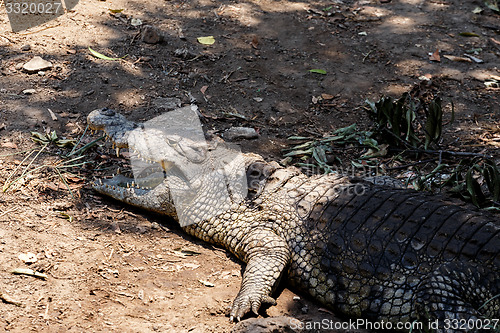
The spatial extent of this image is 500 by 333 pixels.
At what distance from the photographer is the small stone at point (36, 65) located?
5805 mm

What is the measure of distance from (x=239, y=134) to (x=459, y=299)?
2.91 meters

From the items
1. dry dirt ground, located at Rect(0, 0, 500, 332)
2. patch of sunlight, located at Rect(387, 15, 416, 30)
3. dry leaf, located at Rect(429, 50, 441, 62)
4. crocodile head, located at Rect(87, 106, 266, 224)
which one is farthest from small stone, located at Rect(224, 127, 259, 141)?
patch of sunlight, located at Rect(387, 15, 416, 30)

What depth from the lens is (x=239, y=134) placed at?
5.38 m

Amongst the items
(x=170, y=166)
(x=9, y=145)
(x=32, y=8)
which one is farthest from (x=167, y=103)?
(x=32, y=8)

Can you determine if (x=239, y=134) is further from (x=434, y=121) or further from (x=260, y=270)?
(x=260, y=270)

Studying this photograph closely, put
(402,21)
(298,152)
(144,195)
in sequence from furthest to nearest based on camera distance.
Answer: (402,21)
(298,152)
(144,195)

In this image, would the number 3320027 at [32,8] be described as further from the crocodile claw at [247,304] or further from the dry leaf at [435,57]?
the crocodile claw at [247,304]

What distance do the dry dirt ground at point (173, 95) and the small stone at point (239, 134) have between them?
0.35 ft

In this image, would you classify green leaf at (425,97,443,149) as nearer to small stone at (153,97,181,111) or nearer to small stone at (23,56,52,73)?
small stone at (153,97,181,111)

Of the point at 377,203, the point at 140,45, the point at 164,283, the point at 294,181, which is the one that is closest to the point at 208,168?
the point at 294,181

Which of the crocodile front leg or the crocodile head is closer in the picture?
the crocodile front leg

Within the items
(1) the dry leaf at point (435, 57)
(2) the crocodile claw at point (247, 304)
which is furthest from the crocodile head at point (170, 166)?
(1) the dry leaf at point (435, 57)

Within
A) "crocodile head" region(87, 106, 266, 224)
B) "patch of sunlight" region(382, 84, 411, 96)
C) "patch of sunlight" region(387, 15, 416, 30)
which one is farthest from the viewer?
"patch of sunlight" region(387, 15, 416, 30)

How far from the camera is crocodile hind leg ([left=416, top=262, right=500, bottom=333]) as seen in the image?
3.05 meters
